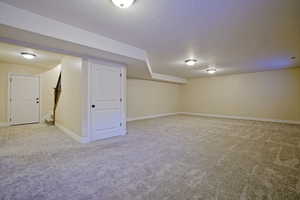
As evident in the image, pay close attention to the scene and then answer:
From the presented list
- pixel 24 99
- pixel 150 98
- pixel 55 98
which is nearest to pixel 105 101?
A: pixel 55 98

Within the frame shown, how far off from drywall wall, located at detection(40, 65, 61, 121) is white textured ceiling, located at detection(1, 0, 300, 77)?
4448 millimetres

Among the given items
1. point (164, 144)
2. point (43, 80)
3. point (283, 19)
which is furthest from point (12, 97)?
point (283, 19)

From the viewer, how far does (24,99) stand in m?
5.82

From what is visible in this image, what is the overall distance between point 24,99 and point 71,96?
3362 millimetres

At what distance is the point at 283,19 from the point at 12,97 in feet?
27.5

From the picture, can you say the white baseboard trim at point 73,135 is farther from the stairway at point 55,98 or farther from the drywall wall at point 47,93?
the drywall wall at point 47,93

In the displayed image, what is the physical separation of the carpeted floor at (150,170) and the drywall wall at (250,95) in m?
3.29

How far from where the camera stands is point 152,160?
A: 2580 mm

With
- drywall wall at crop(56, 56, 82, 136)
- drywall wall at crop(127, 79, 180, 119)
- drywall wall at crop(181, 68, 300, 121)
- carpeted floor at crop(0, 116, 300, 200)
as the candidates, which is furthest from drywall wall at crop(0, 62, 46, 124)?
drywall wall at crop(181, 68, 300, 121)

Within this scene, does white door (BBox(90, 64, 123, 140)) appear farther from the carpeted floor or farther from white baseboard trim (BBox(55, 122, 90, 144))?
the carpeted floor

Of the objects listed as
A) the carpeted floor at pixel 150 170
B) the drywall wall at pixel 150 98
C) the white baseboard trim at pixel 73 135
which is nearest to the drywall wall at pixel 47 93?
the white baseboard trim at pixel 73 135

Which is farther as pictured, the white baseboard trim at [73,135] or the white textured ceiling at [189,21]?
the white baseboard trim at [73,135]

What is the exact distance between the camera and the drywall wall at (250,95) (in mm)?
5965

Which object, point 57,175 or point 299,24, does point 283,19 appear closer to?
point 299,24
